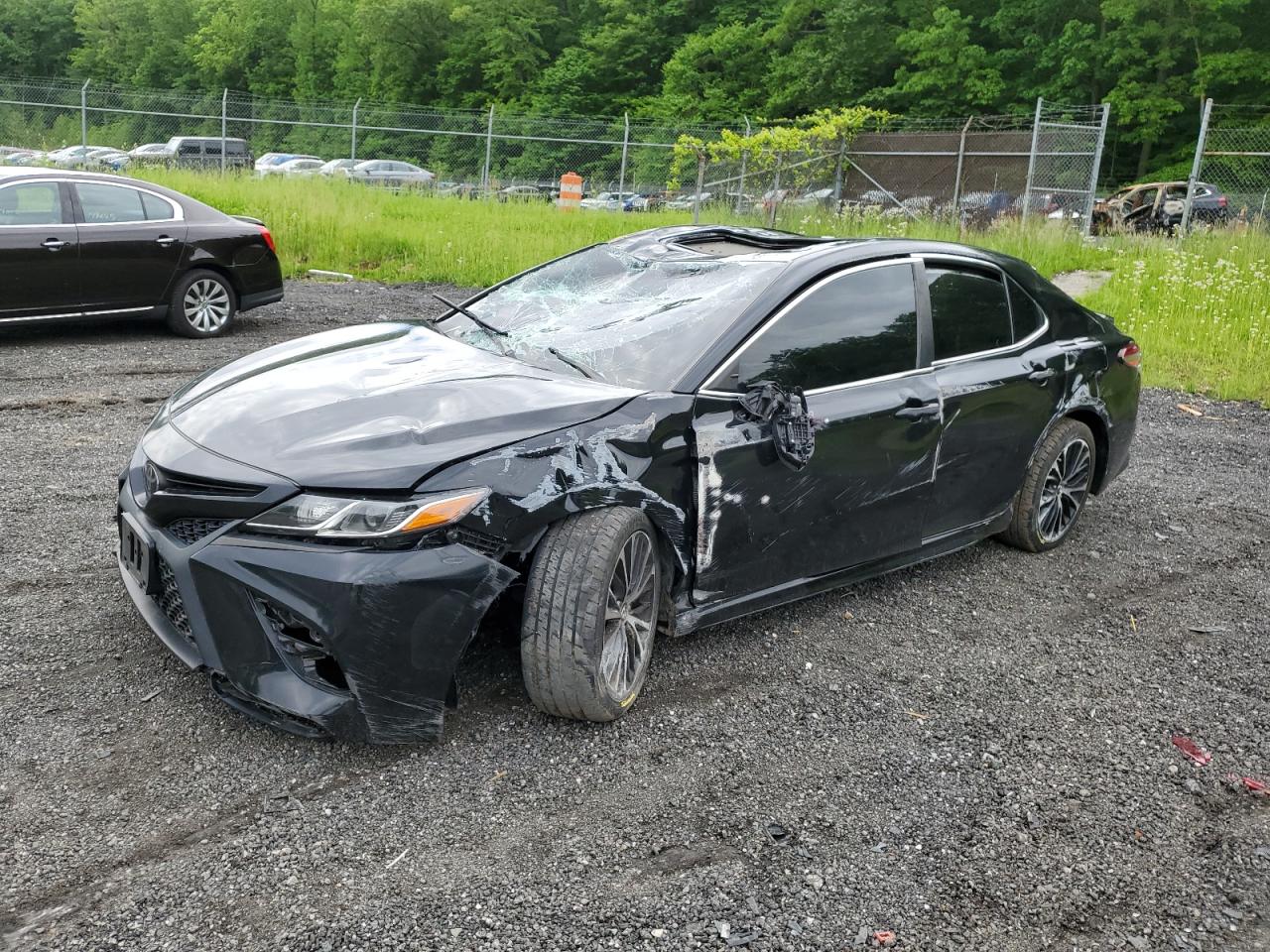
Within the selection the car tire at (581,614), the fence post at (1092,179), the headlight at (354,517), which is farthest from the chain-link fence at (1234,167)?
the headlight at (354,517)

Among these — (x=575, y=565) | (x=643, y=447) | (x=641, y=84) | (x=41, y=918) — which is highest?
(x=641, y=84)

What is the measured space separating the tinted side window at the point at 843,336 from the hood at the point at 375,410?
0.65m

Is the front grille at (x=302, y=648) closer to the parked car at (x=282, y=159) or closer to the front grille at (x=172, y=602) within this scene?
the front grille at (x=172, y=602)

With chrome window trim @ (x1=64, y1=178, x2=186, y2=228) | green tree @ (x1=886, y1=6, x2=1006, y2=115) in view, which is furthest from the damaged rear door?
green tree @ (x1=886, y1=6, x2=1006, y2=115)

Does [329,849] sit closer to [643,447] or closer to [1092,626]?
[643,447]

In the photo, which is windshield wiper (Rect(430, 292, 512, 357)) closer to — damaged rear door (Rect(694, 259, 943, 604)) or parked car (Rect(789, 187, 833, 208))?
damaged rear door (Rect(694, 259, 943, 604))

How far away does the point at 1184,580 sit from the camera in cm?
532

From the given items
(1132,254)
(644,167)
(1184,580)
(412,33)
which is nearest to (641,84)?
(412,33)

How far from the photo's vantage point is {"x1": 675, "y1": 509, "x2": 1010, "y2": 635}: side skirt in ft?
12.4

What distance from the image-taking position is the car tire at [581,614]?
324 centimetres

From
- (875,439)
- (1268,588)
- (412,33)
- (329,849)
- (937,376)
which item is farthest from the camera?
(412,33)

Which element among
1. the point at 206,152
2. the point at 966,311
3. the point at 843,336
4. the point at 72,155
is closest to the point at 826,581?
the point at 843,336

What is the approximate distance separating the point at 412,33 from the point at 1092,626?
203 ft

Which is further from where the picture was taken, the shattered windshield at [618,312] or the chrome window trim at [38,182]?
the chrome window trim at [38,182]
